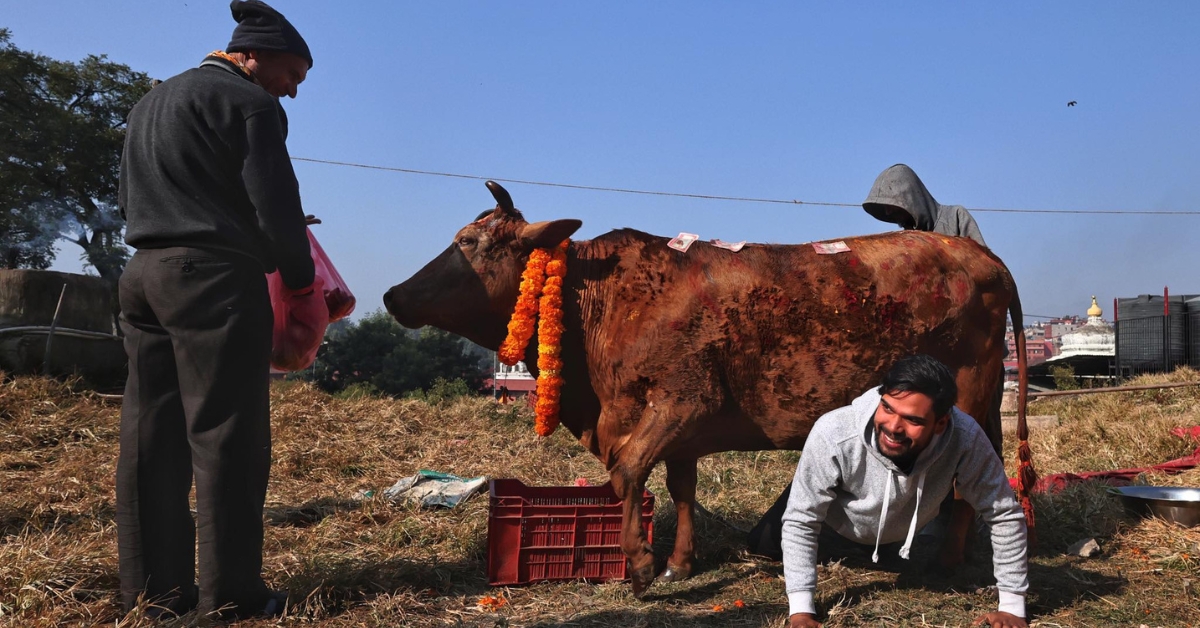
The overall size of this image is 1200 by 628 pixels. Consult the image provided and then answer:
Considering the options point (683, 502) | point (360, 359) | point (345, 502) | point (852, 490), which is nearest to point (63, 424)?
point (345, 502)

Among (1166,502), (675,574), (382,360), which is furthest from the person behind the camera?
(382,360)

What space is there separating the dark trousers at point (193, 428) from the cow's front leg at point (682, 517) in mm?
1964

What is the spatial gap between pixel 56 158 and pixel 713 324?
25.9m

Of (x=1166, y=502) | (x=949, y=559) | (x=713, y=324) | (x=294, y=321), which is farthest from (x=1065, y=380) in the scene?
(x=294, y=321)

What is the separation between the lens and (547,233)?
4.48 metres

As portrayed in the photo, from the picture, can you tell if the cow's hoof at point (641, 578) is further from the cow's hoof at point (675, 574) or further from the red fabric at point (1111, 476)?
the red fabric at point (1111, 476)

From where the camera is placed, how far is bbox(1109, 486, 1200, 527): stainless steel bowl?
480 cm

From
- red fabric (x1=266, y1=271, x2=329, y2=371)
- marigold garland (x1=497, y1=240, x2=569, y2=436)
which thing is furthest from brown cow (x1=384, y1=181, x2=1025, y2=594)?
red fabric (x1=266, y1=271, x2=329, y2=371)

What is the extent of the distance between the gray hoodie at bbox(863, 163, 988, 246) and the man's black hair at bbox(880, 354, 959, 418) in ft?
8.49

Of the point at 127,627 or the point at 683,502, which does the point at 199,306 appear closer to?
the point at 127,627

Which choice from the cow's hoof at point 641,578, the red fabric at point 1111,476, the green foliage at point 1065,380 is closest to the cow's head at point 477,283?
the cow's hoof at point 641,578

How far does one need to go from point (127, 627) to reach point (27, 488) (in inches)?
132

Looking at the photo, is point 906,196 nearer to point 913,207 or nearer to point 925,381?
point 913,207

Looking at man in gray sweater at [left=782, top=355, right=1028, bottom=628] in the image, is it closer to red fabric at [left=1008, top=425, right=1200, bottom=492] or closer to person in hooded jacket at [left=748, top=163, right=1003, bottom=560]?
person in hooded jacket at [left=748, top=163, right=1003, bottom=560]
